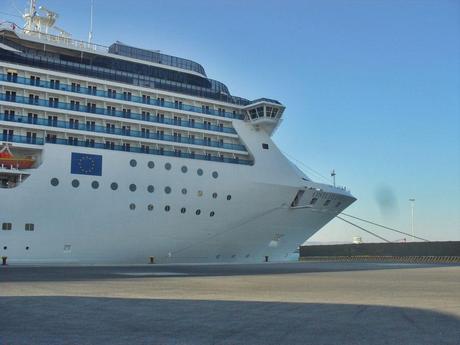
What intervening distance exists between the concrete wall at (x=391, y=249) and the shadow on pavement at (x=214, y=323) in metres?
42.2

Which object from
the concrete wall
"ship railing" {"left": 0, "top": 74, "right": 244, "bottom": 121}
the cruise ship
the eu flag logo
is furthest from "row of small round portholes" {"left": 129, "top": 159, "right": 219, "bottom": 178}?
the concrete wall

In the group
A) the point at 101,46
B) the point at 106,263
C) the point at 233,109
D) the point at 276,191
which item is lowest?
the point at 106,263

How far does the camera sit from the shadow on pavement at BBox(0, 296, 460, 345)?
6.38 m

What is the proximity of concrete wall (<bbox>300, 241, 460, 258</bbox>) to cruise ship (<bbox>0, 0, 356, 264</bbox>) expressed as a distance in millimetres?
14070

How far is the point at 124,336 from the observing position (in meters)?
6.54

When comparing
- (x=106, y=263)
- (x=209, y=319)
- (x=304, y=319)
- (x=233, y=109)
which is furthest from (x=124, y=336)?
(x=233, y=109)

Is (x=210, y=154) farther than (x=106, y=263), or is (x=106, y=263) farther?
(x=210, y=154)

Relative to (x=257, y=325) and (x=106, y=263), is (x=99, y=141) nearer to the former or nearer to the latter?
(x=106, y=263)

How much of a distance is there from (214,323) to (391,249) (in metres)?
50.5

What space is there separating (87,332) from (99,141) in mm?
27412

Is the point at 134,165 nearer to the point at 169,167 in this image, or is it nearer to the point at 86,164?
the point at 169,167

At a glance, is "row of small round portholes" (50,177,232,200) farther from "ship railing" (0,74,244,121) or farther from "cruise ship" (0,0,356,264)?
"ship railing" (0,74,244,121)

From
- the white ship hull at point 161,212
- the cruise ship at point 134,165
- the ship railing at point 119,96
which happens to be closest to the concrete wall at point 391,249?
the cruise ship at point 134,165

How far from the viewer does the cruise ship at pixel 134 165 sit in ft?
95.2
